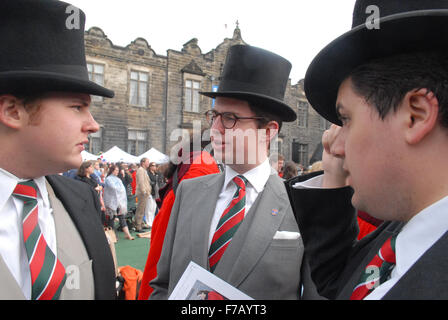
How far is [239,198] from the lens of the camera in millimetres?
1974

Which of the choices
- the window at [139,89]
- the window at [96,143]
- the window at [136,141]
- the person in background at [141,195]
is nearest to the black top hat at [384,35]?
the person in background at [141,195]

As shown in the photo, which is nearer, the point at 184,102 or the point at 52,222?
the point at 52,222

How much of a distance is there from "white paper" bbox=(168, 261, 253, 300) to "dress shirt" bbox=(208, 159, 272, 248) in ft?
2.29

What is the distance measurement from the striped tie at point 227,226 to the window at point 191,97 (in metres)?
19.2

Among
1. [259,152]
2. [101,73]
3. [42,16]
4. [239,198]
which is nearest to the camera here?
[42,16]

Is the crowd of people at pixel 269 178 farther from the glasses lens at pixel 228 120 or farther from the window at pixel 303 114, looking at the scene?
the window at pixel 303 114

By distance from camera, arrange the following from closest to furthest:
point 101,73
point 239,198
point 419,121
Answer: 1. point 419,121
2. point 239,198
3. point 101,73

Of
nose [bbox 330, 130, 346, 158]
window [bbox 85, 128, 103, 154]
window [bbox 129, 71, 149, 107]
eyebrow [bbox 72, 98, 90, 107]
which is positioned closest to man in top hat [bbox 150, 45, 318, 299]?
nose [bbox 330, 130, 346, 158]

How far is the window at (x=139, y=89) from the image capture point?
1935 cm

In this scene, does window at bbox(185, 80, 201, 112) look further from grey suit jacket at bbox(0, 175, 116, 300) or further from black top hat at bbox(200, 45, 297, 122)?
grey suit jacket at bbox(0, 175, 116, 300)

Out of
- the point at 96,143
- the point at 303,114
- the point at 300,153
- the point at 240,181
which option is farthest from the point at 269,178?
the point at 303,114

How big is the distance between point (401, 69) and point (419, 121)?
0.17 metres
